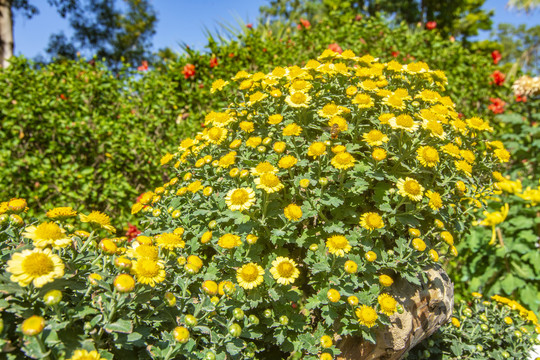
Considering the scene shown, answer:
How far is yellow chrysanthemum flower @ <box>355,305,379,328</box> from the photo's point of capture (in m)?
1.47

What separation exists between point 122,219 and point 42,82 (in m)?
1.69

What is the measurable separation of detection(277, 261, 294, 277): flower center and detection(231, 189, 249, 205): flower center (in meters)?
0.33

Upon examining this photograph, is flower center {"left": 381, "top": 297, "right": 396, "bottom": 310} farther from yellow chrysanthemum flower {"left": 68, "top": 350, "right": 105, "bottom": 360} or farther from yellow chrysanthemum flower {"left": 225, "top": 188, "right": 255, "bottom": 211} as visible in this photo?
yellow chrysanthemum flower {"left": 68, "top": 350, "right": 105, "bottom": 360}

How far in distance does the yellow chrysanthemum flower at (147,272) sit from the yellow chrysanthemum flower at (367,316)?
0.87 meters

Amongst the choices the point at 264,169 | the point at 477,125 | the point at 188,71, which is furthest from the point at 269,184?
the point at 188,71

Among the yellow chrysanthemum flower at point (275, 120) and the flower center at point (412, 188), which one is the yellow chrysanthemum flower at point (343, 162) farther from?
the yellow chrysanthemum flower at point (275, 120)

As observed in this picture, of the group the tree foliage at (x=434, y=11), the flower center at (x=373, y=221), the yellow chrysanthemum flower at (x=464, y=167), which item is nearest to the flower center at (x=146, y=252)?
the flower center at (x=373, y=221)

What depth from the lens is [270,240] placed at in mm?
1757

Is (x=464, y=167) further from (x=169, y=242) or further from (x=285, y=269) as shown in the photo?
(x=169, y=242)

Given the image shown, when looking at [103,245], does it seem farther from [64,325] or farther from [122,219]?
[122,219]

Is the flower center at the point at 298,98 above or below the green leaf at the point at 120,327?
above

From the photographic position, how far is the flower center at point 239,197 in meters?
1.57

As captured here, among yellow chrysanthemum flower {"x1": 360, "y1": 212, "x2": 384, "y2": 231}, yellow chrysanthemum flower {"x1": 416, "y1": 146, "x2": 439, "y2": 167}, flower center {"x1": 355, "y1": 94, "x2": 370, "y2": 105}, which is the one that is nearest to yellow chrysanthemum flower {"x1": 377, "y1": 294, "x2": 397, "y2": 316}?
yellow chrysanthemum flower {"x1": 360, "y1": 212, "x2": 384, "y2": 231}

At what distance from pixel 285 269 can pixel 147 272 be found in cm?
57
